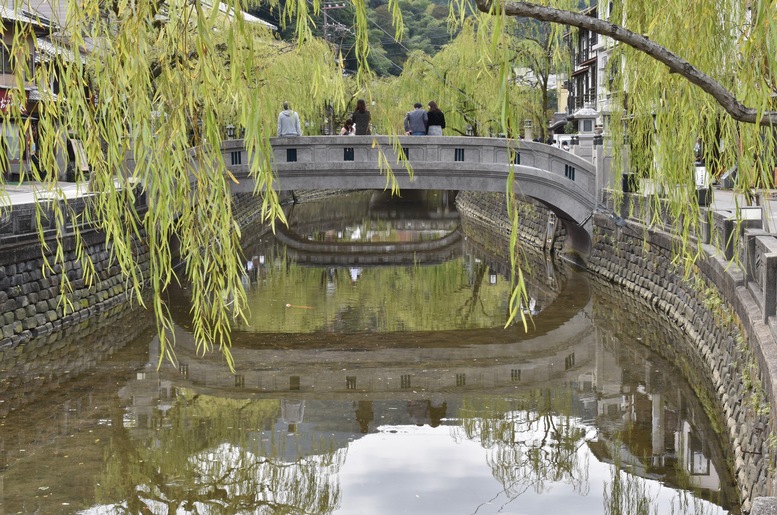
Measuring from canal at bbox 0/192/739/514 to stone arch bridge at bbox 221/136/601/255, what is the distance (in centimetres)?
295

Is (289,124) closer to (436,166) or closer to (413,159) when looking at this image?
(413,159)

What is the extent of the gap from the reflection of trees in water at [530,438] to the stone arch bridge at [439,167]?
9309 millimetres

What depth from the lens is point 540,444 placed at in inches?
433

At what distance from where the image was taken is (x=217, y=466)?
1012 cm

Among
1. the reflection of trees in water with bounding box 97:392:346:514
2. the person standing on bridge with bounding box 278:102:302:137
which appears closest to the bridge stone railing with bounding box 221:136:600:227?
the person standing on bridge with bounding box 278:102:302:137

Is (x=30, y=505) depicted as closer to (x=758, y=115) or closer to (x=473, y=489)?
(x=473, y=489)

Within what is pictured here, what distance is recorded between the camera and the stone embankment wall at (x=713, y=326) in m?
8.30

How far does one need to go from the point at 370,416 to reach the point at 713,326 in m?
4.39

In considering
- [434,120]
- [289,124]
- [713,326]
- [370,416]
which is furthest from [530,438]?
[289,124]

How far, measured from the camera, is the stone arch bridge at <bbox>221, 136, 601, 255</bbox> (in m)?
21.6

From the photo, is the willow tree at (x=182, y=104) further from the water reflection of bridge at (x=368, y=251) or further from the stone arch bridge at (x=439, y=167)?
the water reflection of bridge at (x=368, y=251)

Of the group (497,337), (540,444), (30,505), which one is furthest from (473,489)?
(497,337)

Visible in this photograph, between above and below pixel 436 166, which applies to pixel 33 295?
below

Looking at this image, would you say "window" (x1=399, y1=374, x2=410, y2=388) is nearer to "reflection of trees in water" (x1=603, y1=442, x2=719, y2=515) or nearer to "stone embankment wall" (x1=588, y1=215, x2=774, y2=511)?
"stone embankment wall" (x1=588, y1=215, x2=774, y2=511)
